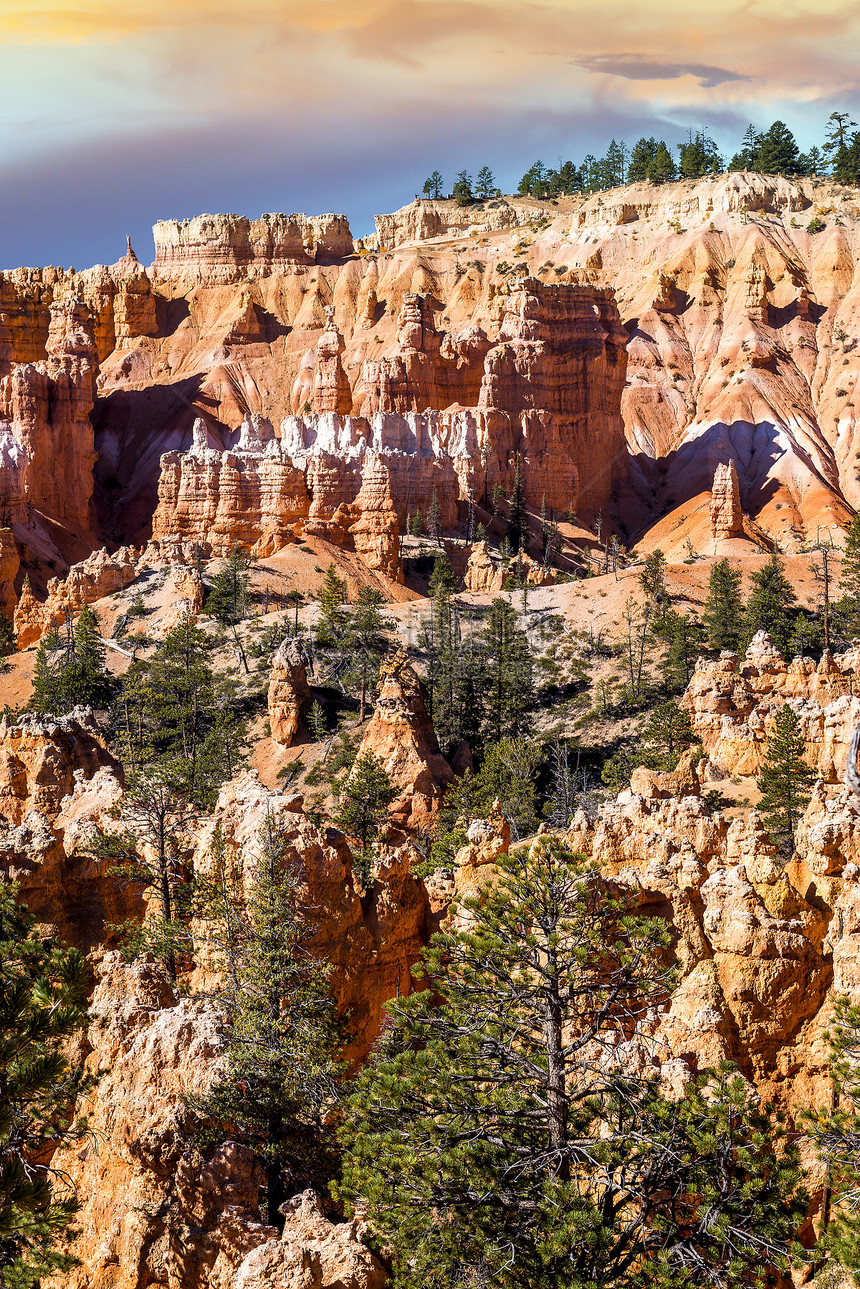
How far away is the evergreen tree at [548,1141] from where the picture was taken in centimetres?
1357

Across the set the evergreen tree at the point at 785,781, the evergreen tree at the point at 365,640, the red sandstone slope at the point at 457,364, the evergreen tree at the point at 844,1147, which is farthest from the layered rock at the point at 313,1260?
the red sandstone slope at the point at 457,364

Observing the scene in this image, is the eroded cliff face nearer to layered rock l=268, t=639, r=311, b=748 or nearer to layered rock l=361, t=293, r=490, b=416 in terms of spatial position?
layered rock l=361, t=293, r=490, b=416

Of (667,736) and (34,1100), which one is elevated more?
(667,736)

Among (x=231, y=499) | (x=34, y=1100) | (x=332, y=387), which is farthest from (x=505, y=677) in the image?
(x=34, y=1100)

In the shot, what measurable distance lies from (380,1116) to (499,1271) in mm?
2423

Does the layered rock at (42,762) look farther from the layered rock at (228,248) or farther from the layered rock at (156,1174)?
the layered rock at (228,248)

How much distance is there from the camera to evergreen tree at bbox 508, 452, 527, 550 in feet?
307

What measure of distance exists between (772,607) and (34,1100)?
53339mm

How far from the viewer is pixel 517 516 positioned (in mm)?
95688

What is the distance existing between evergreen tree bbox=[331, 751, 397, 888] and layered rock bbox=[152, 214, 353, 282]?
332 feet

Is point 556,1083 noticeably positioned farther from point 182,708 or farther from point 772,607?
point 772,607

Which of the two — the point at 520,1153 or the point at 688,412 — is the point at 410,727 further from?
the point at 688,412

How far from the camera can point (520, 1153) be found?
1446 cm

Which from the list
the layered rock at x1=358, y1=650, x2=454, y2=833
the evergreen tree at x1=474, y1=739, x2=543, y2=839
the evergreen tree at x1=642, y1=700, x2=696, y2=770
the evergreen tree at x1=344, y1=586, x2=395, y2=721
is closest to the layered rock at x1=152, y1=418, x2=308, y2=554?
the evergreen tree at x1=344, y1=586, x2=395, y2=721
